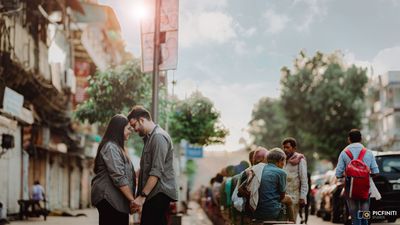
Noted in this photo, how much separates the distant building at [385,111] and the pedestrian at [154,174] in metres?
67.0

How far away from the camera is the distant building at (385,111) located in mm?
78625

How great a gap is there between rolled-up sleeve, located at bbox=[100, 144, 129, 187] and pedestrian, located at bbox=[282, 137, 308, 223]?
222 inches

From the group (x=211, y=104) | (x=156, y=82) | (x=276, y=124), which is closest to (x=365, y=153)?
(x=156, y=82)

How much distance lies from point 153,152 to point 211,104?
31.0m

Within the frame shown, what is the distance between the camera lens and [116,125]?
748 centimetres

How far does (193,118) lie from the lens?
38125mm

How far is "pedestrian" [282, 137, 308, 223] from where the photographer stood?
1266cm

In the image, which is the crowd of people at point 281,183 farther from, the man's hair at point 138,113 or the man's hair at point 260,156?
the man's hair at point 138,113

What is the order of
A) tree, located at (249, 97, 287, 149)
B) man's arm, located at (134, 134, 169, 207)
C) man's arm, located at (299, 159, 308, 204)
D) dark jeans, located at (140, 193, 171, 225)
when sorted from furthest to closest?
tree, located at (249, 97, 287, 149) → man's arm, located at (299, 159, 308, 204) → dark jeans, located at (140, 193, 171, 225) → man's arm, located at (134, 134, 169, 207)

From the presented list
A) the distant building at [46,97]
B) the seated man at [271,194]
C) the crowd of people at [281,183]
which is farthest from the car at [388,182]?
the distant building at [46,97]

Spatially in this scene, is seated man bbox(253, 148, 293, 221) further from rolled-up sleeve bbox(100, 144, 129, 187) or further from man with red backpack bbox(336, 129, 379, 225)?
rolled-up sleeve bbox(100, 144, 129, 187)

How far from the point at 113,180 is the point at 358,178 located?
5.03m

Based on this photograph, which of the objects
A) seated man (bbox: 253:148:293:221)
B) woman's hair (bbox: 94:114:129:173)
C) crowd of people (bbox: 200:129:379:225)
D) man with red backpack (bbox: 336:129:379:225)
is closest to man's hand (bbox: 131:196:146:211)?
woman's hair (bbox: 94:114:129:173)

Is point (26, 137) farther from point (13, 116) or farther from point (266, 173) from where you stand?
point (266, 173)
